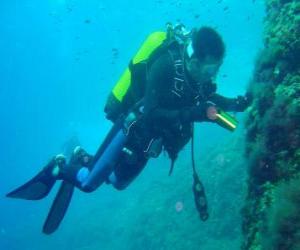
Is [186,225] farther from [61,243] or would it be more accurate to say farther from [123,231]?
[61,243]

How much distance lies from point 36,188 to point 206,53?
→ 13.2ft

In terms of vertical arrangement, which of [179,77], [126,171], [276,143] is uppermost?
[179,77]

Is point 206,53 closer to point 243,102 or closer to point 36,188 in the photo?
point 243,102

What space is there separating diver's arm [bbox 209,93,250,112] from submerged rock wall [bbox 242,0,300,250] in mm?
200

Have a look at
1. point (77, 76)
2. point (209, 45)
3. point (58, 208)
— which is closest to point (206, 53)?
point (209, 45)

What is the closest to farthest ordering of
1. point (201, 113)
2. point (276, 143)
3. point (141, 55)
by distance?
point (276, 143) < point (201, 113) < point (141, 55)

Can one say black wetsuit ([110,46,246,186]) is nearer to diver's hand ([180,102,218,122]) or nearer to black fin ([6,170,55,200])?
diver's hand ([180,102,218,122])

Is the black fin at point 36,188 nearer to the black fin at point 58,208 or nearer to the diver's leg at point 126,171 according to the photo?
the black fin at point 58,208

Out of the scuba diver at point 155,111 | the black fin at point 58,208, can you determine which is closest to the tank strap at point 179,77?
the scuba diver at point 155,111

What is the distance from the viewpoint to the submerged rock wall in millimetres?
3766

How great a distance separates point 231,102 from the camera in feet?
20.5

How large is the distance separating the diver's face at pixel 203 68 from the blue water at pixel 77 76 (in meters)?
7.77

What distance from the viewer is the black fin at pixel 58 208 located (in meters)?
7.14

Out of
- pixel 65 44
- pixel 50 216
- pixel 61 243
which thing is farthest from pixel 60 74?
pixel 50 216
